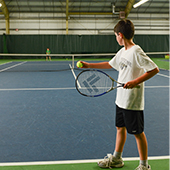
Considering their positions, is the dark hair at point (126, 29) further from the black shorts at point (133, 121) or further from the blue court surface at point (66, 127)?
the blue court surface at point (66, 127)

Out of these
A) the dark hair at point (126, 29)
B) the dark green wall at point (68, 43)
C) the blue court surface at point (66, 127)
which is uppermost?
the dark green wall at point (68, 43)

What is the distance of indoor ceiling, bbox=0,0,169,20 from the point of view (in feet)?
65.4

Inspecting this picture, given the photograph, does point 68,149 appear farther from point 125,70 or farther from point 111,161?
point 125,70

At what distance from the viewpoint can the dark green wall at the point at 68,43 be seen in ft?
68.4

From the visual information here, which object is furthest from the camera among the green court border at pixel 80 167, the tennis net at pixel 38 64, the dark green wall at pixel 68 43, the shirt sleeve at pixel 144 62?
the dark green wall at pixel 68 43

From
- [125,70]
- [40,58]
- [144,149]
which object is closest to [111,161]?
[144,149]

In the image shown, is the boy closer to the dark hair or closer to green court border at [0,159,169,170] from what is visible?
the dark hair

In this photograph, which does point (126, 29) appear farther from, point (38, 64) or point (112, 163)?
point (38, 64)

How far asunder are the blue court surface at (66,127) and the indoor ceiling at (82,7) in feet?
54.8

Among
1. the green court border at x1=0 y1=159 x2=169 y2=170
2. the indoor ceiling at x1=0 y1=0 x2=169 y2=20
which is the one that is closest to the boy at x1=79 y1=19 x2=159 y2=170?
the green court border at x1=0 y1=159 x2=169 y2=170

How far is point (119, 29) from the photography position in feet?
5.90

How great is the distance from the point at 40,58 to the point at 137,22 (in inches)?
406

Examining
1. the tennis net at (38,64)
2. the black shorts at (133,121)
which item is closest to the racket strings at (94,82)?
the black shorts at (133,121)

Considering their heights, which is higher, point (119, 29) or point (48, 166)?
point (119, 29)
